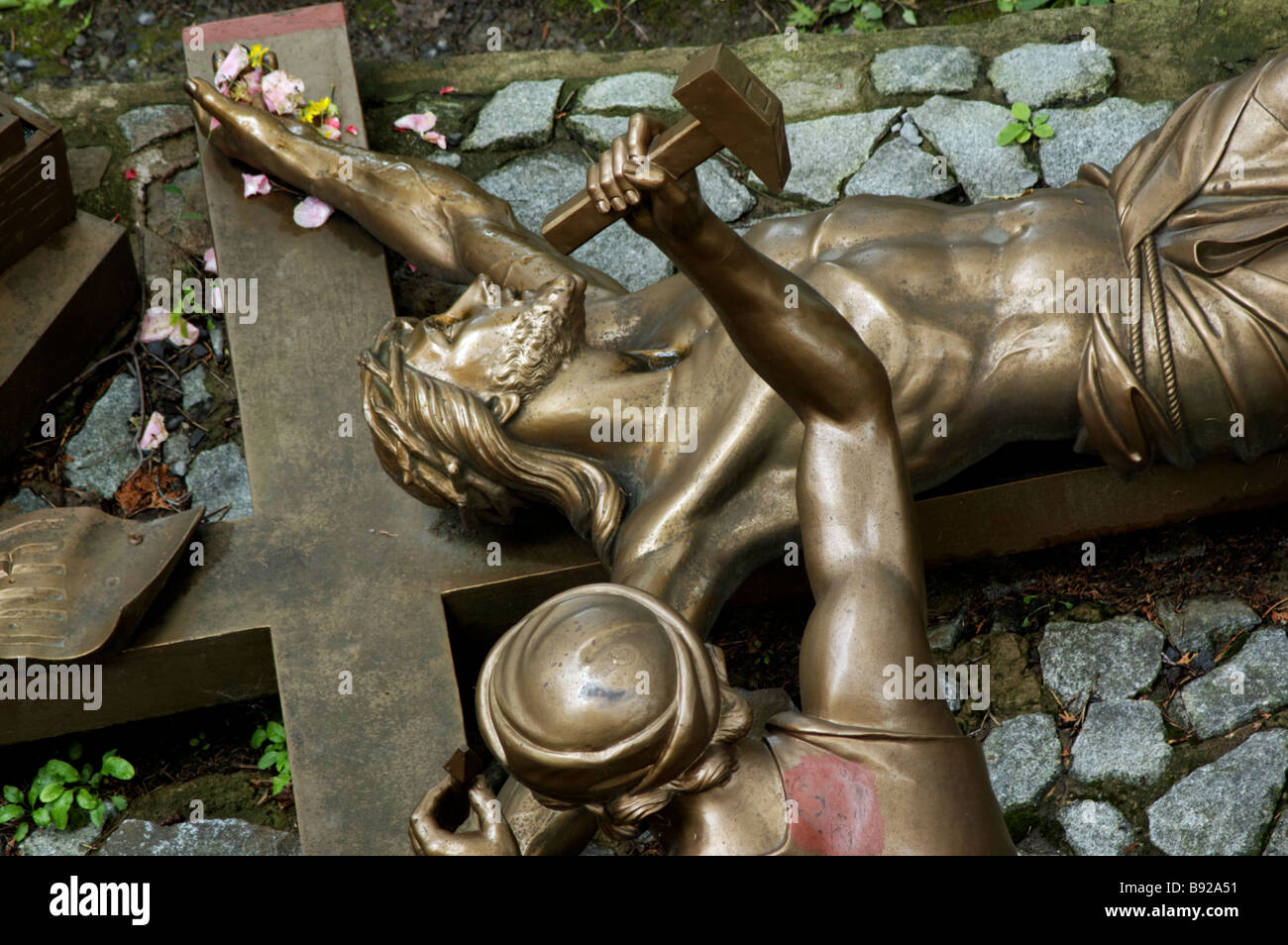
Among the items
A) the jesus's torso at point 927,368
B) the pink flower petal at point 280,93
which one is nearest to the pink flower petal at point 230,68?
the pink flower petal at point 280,93

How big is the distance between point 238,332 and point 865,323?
1.77 metres

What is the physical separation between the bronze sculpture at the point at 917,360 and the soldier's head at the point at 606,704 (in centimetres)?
81

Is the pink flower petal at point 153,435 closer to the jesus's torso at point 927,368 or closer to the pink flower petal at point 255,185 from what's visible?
the pink flower petal at point 255,185

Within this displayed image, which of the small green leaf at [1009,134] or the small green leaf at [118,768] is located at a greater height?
Answer: the small green leaf at [1009,134]

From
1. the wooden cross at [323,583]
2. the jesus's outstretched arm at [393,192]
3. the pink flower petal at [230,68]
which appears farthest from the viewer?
the pink flower petal at [230,68]

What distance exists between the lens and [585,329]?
4.05m

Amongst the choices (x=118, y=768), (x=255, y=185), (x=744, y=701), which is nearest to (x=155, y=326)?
(x=255, y=185)

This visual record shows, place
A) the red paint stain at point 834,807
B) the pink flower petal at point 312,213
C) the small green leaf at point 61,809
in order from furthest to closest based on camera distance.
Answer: the pink flower petal at point 312,213
the small green leaf at point 61,809
the red paint stain at point 834,807

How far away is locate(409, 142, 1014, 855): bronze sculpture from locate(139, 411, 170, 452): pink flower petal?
1.93 m

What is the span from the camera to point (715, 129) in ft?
8.88

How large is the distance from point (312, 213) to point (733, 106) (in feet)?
6.87

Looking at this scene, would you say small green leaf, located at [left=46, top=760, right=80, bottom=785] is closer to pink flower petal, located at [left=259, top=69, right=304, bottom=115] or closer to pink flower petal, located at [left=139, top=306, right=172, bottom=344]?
pink flower petal, located at [left=139, top=306, right=172, bottom=344]

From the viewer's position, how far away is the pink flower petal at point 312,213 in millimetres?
4430

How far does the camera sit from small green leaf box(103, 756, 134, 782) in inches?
158
